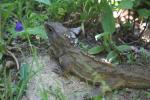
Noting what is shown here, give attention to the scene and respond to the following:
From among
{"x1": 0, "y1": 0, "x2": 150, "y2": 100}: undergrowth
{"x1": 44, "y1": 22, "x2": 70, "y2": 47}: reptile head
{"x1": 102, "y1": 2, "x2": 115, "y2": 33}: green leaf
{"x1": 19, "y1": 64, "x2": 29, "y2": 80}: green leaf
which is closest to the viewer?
{"x1": 19, "y1": 64, "x2": 29, "y2": 80}: green leaf

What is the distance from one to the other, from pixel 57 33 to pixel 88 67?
581 millimetres

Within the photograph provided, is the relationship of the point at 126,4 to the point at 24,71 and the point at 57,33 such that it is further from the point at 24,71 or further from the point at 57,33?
the point at 24,71

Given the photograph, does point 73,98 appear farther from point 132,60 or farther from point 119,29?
point 119,29

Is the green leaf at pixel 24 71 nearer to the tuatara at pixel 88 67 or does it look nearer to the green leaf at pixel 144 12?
the tuatara at pixel 88 67

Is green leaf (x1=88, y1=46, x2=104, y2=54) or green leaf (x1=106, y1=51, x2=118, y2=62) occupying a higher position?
green leaf (x1=88, y1=46, x2=104, y2=54)

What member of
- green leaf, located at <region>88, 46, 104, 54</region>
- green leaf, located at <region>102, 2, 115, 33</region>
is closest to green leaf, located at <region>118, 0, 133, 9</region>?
green leaf, located at <region>102, 2, 115, 33</region>

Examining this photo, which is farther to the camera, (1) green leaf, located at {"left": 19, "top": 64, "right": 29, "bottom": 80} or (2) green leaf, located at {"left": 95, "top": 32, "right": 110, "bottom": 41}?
(2) green leaf, located at {"left": 95, "top": 32, "right": 110, "bottom": 41}

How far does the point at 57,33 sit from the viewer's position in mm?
3912

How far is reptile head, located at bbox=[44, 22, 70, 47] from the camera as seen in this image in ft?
12.8

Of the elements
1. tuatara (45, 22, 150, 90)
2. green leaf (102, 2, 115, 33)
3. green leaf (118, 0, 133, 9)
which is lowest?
tuatara (45, 22, 150, 90)

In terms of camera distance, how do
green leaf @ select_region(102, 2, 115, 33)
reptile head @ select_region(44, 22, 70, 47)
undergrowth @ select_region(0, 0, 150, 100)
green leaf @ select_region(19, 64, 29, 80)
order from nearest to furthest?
green leaf @ select_region(19, 64, 29, 80)
undergrowth @ select_region(0, 0, 150, 100)
green leaf @ select_region(102, 2, 115, 33)
reptile head @ select_region(44, 22, 70, 47)

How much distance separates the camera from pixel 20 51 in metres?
3.97

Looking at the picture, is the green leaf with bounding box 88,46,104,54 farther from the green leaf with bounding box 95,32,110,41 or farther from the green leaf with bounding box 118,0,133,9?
the green leaf with bounding box 118,0,133,9

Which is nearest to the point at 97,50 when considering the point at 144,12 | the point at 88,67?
the point at 88,67
